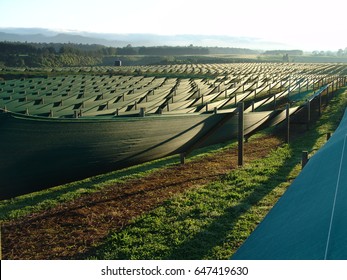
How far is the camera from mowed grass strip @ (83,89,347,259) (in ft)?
19.5

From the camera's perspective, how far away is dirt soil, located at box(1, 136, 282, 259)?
243 inches

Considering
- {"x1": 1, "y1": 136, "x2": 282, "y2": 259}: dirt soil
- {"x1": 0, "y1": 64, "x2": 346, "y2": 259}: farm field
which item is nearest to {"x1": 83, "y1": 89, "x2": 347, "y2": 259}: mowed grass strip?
Result: {"x1": 0, "y1": 64, "x2": 346, "y2": 259}: farm field

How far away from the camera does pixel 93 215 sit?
744cm

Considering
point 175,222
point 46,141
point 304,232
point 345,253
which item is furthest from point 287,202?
point 46,141

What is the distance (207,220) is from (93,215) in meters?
2.20

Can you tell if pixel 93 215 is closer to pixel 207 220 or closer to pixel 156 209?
pixel 156 209

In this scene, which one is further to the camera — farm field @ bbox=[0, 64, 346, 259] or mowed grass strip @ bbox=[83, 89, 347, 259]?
farm field @ bbox=[0, 64, 346, 259]

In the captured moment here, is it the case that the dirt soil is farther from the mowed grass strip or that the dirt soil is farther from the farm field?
the mowed grass strip

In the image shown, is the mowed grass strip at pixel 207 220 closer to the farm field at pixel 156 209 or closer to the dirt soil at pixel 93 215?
the farm field at pixel 156 209

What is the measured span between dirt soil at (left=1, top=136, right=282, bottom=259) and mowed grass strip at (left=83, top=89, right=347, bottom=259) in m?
0.33

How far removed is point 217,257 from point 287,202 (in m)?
1.92

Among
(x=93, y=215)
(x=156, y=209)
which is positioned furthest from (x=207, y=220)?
(x=93, y=215)

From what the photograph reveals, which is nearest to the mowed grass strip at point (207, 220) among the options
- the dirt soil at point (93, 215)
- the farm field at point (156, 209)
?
the farm field at point (156, 209)

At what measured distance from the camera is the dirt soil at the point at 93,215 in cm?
616
